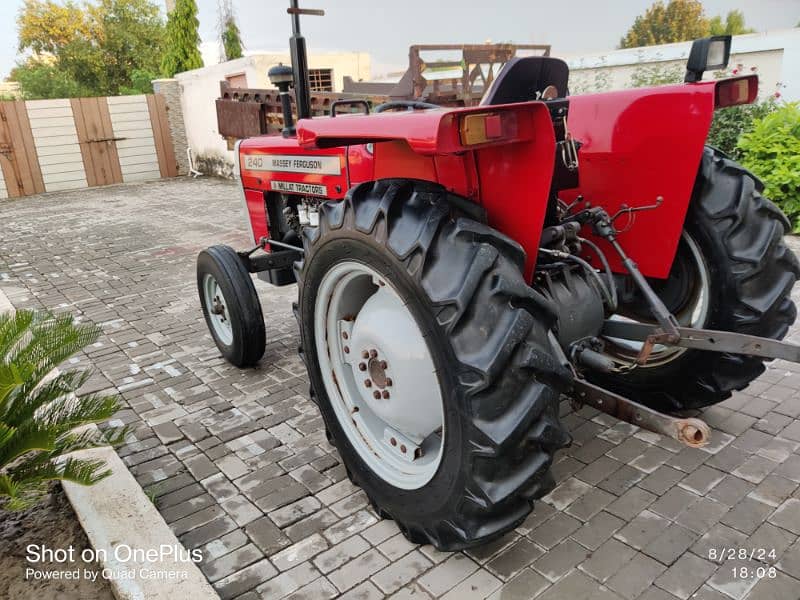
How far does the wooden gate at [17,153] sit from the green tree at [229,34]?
497 cm

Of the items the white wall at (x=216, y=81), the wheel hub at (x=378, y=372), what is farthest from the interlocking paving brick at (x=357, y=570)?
the white wall at (x=216, y=81)

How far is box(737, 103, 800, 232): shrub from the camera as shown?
594 cm

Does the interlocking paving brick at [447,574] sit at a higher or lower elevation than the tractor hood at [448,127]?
lower

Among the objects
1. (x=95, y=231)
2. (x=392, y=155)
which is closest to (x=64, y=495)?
(x=392, y=155)

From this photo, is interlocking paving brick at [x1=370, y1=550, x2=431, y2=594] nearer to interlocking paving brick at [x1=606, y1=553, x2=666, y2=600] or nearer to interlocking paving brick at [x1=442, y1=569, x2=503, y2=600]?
interlocking paving brick at [x1=442, y1=569, x2=503, y2=600]

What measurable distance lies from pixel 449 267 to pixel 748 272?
142cm

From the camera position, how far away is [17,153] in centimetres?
1308

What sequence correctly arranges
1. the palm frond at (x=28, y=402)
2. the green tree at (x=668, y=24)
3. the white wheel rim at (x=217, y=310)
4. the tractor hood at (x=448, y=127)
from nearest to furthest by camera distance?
the tractor hood at (x=448, y=127)
the palm frond at (x=28, y=402)
the white wheel rim at (x=217, y=310)
the green tree at (x=668, y=24)

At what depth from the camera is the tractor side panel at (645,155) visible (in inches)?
88.5

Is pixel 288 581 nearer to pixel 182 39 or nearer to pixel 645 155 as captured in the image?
pixel 645 155

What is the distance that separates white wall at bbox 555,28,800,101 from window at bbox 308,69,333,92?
6598 millimetres

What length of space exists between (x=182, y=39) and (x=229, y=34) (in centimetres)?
156

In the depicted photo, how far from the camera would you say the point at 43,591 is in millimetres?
2180

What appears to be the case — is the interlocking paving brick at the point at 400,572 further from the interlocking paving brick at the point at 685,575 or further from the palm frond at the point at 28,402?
the palm frond at the point at 28,402
